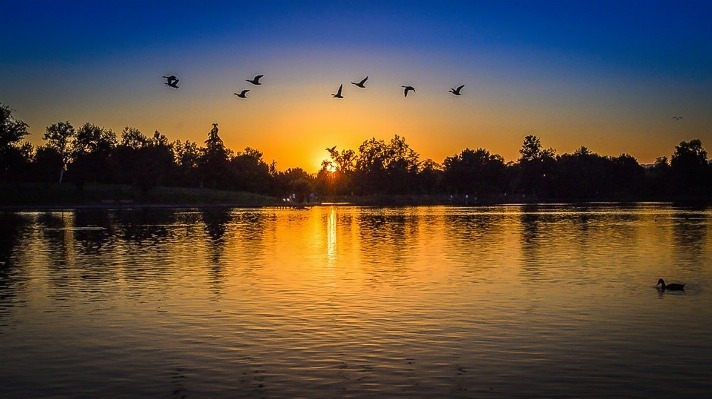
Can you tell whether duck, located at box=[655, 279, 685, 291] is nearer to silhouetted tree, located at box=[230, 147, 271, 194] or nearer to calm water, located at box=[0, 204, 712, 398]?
calm water, located at box=[0, 204, 712, 398]

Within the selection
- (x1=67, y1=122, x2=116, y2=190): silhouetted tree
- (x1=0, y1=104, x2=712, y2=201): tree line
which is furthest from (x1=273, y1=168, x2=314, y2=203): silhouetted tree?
(x1=67, y1=122, x2=116, y2=190): silhouetted tree

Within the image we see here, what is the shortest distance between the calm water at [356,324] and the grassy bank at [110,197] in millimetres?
94500

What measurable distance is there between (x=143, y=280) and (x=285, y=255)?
36.6 feet

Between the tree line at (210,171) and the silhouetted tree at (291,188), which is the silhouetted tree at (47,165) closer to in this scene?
the tree line at (210,171)

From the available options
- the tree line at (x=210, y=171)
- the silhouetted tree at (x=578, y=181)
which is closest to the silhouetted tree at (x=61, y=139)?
the tree line at (x=210, y=171)

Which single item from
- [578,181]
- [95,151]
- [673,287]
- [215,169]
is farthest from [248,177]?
[673,287]

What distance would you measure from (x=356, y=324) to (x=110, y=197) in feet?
419

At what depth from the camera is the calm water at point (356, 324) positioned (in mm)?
14047

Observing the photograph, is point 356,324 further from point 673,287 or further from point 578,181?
point 578,181

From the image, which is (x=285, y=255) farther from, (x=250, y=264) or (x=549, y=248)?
(x=549, y=248)

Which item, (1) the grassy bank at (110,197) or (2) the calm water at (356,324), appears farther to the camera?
(1) the grassy bank at (110,197)

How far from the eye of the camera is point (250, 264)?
34188 mm

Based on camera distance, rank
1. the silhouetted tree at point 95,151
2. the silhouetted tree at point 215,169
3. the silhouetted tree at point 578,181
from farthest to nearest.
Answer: the silhouetted tree at point 578,181, the silhouetted tree at point 215,169, the silhouetted tree at point 95,151

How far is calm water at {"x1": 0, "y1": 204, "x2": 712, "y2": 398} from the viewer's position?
14047 millimetres
